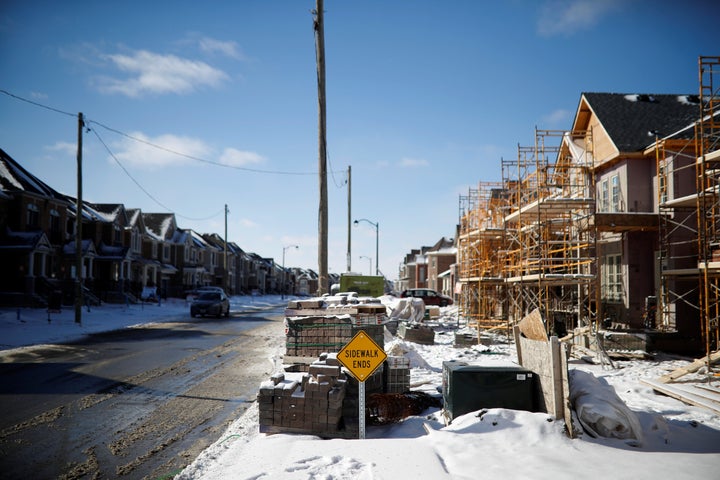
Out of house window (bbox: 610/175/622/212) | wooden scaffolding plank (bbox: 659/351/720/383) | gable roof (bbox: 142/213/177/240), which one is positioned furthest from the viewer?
gable roof (bbox: 142/213/177/240)

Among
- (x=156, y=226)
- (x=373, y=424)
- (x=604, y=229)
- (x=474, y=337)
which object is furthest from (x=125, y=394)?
(x=156, y=226)

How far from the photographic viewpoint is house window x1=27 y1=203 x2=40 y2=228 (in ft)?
106

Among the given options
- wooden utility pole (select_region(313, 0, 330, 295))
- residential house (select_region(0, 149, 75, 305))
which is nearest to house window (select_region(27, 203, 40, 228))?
residential house (select_region(0, 149, 75, 305))

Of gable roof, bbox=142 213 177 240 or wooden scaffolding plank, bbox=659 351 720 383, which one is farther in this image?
gable roof, bbox=142 213 177 240

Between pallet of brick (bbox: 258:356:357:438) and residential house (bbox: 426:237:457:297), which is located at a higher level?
residential house (bbox: 426:237:457:297)

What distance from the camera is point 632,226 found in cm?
1656

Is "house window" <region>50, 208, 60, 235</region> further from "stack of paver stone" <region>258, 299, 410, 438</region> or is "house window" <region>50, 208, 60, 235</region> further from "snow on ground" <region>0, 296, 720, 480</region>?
"stack of paver stone" <region>258, 299, 410, 438</region>

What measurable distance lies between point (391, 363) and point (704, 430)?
459cm

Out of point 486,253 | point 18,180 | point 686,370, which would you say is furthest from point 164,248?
point 686,370

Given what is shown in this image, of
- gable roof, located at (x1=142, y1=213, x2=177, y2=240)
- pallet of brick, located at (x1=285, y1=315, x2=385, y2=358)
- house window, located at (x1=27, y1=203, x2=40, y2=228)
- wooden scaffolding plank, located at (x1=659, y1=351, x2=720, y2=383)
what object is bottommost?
wooden scaffolding plank, located at (x1=659, y1=351, x2=720, y2=383)

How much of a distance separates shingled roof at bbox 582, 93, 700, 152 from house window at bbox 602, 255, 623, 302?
410 centimetres

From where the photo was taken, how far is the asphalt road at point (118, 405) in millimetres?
5988

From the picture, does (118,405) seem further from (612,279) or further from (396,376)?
(612,279)

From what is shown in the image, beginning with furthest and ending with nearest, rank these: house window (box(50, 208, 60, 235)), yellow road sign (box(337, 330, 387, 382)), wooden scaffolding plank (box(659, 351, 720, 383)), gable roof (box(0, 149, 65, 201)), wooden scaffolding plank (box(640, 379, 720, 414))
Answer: house window (box(50, 208, 60, 235))
gable roof (box(0, 149, 65, 201))
wooden scaffolding plank (box(659, 351, 720, 383))
wooden scaffolding plank (box(640, 379, 720, 414))
yellow road sign (box(337, 330, 387, 382))
